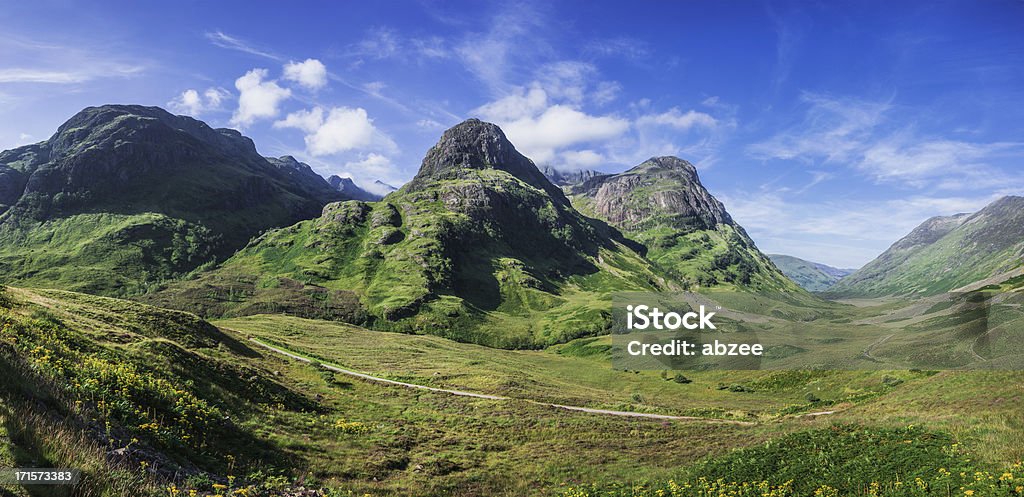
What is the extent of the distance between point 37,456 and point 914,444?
37.8 metres

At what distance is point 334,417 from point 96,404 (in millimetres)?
24618

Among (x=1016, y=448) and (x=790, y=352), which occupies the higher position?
(x=1016, y=448)

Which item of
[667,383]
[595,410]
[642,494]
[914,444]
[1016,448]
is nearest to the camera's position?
[1016,448]

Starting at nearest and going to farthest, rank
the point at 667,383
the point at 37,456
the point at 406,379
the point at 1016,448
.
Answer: the point at 37,456, the point at 1016,448, the point at 406,379, the point at 667,383

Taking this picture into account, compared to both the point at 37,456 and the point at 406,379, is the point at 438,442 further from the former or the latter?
the point at 406,379

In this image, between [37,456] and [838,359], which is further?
[838,359]

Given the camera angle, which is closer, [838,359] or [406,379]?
[406,379]

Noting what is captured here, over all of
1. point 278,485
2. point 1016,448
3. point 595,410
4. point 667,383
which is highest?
point 1016,448

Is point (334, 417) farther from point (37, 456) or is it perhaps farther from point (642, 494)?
point (37, 456)

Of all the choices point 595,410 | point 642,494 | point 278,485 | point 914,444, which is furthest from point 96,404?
point 595,410

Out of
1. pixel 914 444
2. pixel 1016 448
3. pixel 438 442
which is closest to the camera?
pixel 1016 448

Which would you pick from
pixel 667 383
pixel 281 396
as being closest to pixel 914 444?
pixel 281 396

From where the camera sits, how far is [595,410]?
61.7m

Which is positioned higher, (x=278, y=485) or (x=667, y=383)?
(x=278, y=485)
